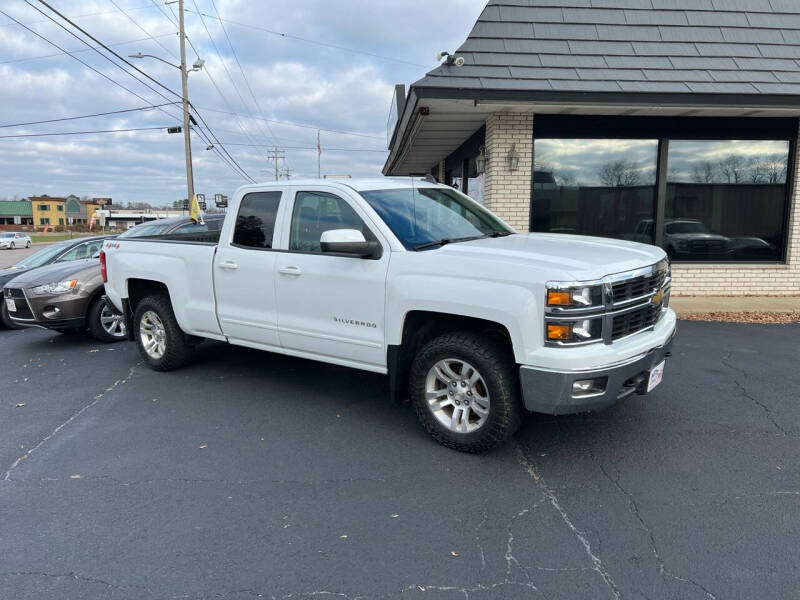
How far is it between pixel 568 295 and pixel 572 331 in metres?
0.22

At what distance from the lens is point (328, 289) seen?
4.69 meters

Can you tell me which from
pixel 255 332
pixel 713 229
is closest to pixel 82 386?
pixel 255 332

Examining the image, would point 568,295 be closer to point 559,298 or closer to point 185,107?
A: point 559,298

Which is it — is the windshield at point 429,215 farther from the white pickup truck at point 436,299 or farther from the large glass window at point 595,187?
the large glass window at point 595,187

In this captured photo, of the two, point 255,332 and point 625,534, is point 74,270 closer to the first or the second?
point 255,332

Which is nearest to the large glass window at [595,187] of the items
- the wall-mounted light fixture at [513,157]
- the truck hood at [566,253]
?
the wall-mounted light fixture at [513,157]

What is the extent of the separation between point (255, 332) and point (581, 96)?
6.11m

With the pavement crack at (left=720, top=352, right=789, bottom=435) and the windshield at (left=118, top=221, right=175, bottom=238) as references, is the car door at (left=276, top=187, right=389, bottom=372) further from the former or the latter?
the windshield at (left=118, top=221, right=175, bottom=238)

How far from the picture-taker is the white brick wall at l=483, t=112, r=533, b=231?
9.68 meters

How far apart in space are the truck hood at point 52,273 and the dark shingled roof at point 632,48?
17.2 feet

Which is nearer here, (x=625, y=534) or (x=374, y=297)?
(x=625, y=534)

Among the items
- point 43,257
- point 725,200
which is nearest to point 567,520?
point 725,200

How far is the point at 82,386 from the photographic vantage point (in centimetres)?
616

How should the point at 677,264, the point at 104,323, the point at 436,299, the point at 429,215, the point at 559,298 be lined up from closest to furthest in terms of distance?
the point at 559,298
the point at 436,299
the point at 429,215
the point at 104,323
the point at 677,264
